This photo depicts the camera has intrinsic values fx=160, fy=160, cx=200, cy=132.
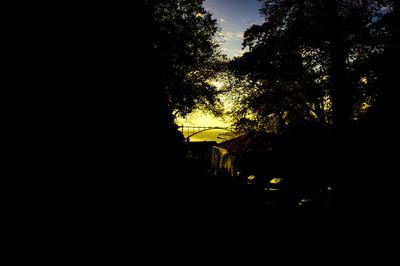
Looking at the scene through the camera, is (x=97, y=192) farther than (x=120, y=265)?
No

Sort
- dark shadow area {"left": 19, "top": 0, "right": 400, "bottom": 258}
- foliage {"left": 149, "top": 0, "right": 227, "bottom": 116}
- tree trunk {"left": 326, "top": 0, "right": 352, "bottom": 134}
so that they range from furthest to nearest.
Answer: foliage {"left": 149, "top": 0, "right": 227, "bottom": 116} < tree trunk {"left": 326, "top": 0, "right": 352, "bottom": 134} < dark shadow area {"left": 19, "top": 0, "right": 400, "bottom": 258}

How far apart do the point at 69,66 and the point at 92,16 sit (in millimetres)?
1333

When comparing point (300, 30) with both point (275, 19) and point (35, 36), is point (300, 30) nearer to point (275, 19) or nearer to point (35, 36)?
point (275, 19)

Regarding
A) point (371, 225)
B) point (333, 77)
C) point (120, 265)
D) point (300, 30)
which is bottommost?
point (120, 265)

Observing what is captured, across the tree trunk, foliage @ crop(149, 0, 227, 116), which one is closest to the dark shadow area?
the tree trunk

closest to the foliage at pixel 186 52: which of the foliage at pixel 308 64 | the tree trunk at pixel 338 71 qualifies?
the foliage at pixel 308 64

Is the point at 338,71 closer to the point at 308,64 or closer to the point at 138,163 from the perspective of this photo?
the point at 308,64

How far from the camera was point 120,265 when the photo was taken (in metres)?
3.07

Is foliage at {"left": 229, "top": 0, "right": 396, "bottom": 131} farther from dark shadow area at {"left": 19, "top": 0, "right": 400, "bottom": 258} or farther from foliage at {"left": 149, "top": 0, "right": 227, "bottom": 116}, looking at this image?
foliage at {"left": 149, "top": 0, "right": 227, "bottom": 116}

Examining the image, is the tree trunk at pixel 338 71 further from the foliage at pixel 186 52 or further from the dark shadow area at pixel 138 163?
the foliage at pixel 186 52

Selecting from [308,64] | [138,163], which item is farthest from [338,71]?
[138,163]

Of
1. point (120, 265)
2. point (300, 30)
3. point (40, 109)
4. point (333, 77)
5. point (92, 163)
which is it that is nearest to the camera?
point (40, 109)

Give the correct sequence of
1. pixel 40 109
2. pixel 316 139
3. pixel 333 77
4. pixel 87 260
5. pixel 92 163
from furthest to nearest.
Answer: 1. pixel 316 139
2. pixel 333 77
3. pixel 92 163
4. pixel 87 260
5. pixel 40 109

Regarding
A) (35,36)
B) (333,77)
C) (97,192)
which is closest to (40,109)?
(35,36)
